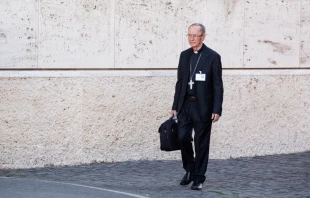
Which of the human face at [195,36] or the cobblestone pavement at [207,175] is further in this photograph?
the cobblestone pavement at [207,175]

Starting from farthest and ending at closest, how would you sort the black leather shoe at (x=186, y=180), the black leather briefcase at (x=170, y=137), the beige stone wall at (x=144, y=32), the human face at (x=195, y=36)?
the beige stone wall at (x=144, y=32), the black leather shoe at (x=186, y=180), the black leather briefcase at (x=170, y=137), the human face at (x=195, y=36)

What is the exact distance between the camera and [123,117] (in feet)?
42.4

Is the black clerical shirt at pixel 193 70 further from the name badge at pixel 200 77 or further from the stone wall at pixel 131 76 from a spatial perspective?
the stone wall at pixel 131 76

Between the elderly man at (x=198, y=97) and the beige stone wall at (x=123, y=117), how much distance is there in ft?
7.03

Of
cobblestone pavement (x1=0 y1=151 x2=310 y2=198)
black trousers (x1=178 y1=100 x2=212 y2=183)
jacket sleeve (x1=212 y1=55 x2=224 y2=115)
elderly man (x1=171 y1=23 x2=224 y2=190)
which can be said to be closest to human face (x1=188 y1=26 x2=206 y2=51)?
elderly man (x1=171 y1=23 x2=224 y2=190)

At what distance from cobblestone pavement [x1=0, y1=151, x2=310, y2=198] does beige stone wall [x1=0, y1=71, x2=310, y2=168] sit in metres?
0.20

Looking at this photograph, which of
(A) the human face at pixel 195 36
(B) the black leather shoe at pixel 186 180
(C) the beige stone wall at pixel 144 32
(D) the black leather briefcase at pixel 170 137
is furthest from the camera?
(C) the beige stone wall at pixel 144 32

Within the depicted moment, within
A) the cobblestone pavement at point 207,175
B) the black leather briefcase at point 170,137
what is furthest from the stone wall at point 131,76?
the black leather briefcase at point 170,137

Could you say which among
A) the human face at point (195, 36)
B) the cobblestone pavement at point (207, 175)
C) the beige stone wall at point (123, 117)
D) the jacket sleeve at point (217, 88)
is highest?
the human face at point (195, 36)

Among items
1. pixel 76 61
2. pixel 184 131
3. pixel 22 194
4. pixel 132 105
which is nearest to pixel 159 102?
pixel 132 105

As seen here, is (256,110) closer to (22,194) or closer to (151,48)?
(151,48)

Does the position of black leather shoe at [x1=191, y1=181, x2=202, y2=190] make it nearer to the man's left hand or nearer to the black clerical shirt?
the man's left hand

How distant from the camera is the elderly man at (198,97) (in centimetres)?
1064

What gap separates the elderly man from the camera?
10.6 metres
